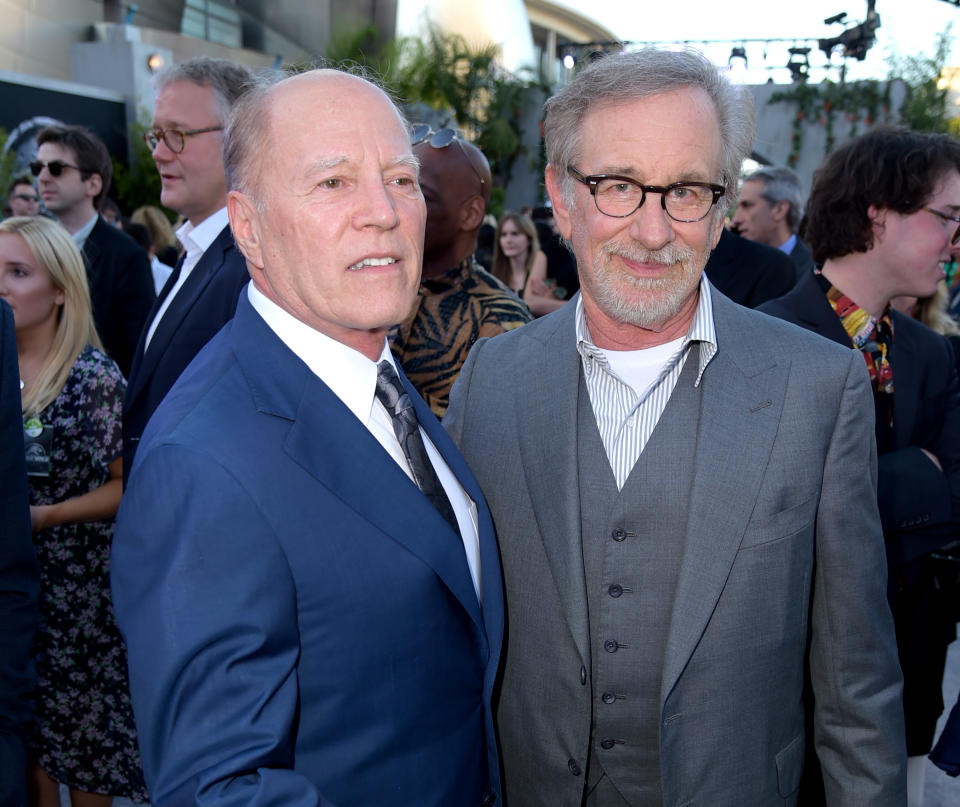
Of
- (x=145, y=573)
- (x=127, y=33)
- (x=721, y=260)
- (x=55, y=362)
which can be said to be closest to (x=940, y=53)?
(x=721, y=260)

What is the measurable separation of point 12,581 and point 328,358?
2.87ft

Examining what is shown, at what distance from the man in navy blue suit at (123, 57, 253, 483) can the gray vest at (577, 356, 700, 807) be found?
1.37 m

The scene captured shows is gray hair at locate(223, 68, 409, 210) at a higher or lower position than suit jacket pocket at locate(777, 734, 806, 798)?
higher

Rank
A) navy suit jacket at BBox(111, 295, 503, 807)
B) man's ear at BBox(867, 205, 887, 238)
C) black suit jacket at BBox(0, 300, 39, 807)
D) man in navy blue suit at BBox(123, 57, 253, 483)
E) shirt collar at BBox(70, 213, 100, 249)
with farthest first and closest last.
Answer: shirt collar at BBox(70, 213, 100, 249)
man in navy blue suit at BBox(123, 57, 253, 483)
man's ear at BBox(867, 205, 887, 238)
black suit jacket at BBox(0, 300, 39, 807)
navy suit jacket at BBox(111, 295, 503, 807)

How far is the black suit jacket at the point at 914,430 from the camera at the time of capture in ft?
7.47

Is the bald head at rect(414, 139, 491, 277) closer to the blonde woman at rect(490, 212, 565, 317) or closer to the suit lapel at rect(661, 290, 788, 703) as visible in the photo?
the suit lapel at rect(661, 290, 788, 703)

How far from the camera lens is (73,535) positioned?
2.86 m

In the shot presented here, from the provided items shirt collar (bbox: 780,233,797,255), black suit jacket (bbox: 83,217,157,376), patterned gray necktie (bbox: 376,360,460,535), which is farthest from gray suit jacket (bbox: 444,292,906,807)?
shirt collar (bbox: 780,233,797,255)

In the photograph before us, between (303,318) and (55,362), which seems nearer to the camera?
(303,318)

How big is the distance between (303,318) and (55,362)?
1884 millimetres

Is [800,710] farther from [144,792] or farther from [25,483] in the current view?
[144,792]

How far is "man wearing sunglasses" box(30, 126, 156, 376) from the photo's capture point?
4.23 m

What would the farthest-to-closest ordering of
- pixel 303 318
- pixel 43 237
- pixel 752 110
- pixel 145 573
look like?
pixel 43 237
pixel 752 110
pixel 303 318
pixel 145 573

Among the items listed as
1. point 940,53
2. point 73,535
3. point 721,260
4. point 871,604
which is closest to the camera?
point 871,604
